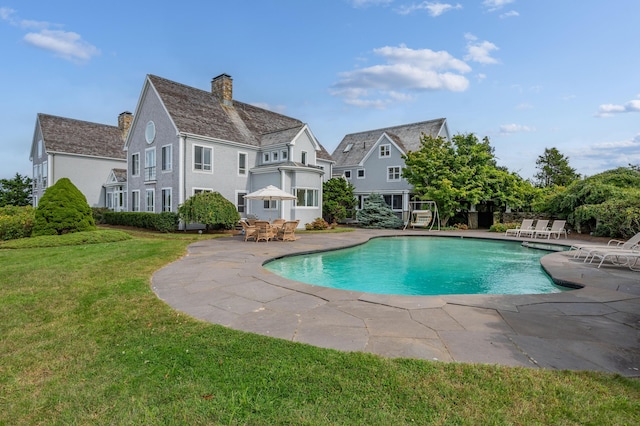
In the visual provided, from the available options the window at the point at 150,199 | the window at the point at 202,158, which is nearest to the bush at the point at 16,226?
the window at the point at 150,199

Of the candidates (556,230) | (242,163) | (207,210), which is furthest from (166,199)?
(556,230)

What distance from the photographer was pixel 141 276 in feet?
22.8

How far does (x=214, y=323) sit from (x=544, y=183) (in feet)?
Result: 157

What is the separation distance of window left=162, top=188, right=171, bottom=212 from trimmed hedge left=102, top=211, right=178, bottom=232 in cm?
123

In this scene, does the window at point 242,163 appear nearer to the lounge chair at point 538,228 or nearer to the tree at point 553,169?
the lounge chair at point 538,228

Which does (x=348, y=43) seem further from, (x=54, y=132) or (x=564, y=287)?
(x=54, y=132)

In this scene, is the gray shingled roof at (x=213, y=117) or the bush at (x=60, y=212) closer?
the bush at (x=60, y=212)

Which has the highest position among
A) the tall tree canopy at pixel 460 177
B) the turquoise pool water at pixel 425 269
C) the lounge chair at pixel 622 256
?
the tall tree canopy at pixel 460 177

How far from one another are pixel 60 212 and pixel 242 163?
37.3 ft

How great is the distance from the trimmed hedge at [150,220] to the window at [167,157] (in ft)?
10.7

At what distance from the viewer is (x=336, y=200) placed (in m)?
25.7

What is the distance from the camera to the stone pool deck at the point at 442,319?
3387mm

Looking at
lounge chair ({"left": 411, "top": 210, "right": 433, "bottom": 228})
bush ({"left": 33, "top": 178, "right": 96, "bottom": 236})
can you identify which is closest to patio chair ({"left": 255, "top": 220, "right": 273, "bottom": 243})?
bush ({"left": 33, "top": 178, "right": 96, "bottom": 236})

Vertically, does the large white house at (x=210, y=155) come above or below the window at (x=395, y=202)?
above
